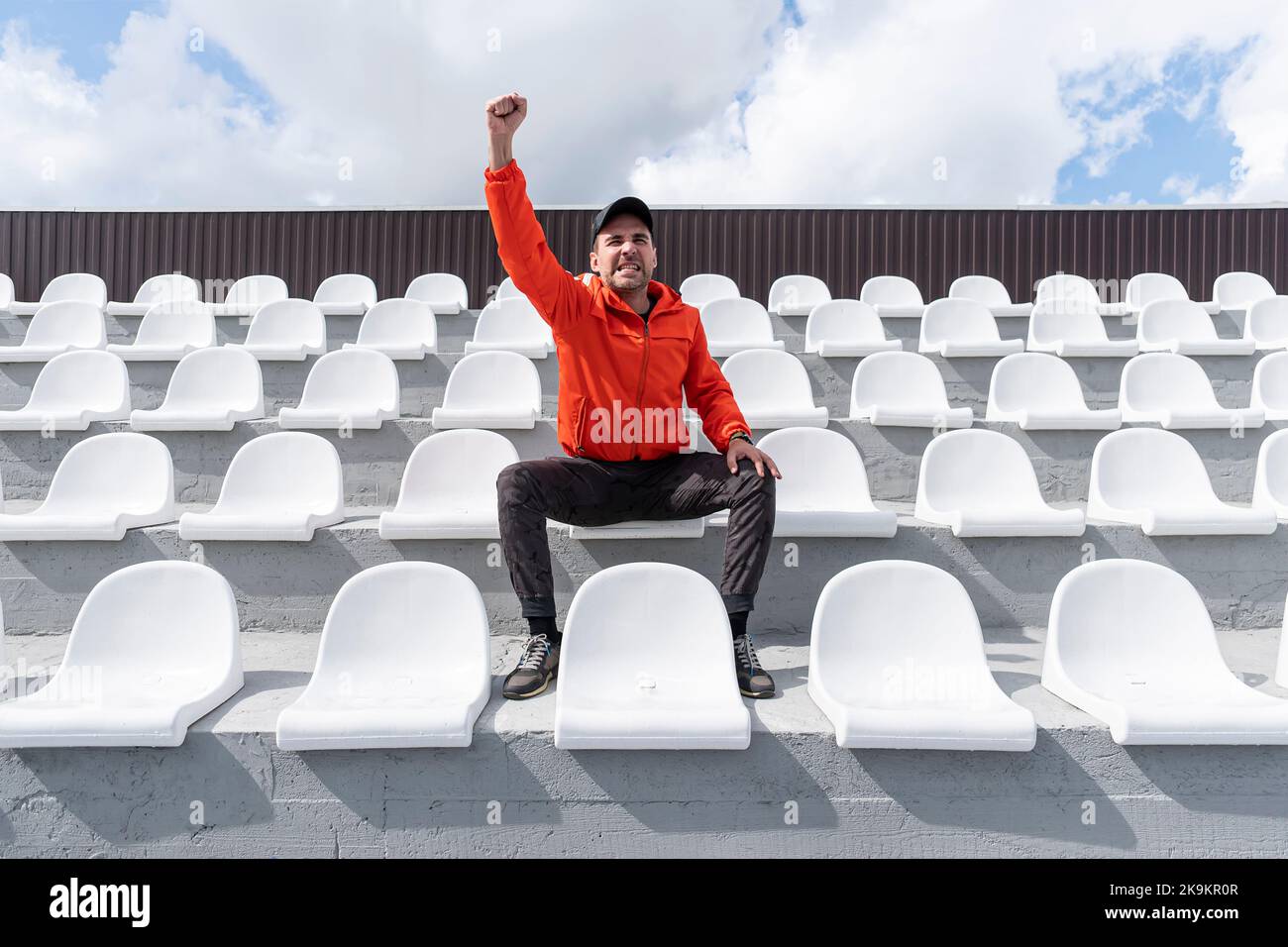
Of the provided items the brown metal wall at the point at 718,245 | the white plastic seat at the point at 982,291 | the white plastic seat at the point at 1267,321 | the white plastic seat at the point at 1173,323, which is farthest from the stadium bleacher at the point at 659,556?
the brown metal wall at the point at 718,245

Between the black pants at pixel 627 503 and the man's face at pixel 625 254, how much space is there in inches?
19.6

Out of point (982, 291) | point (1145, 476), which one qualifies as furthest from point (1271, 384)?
point (982, 291)

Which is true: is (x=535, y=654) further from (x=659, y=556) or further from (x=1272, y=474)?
(x=1272, y=474)

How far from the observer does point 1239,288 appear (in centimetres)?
457

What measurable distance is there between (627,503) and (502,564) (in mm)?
391

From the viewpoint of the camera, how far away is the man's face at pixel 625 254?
1956mm

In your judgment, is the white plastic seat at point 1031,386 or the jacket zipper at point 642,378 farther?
the white plastic seat at point 1031,386

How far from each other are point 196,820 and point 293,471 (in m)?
1.12

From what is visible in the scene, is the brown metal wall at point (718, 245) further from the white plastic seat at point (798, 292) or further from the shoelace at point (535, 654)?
the shoelace at point (535, 654)

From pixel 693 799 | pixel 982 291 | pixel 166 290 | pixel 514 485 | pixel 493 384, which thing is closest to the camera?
pixel 693 799

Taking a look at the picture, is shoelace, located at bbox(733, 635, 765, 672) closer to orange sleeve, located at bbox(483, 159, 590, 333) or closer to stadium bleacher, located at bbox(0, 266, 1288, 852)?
stadium bleacher, located at bbox(0, 266, 1288, 852)

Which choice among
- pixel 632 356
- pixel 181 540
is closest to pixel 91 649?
pixel 181 540
